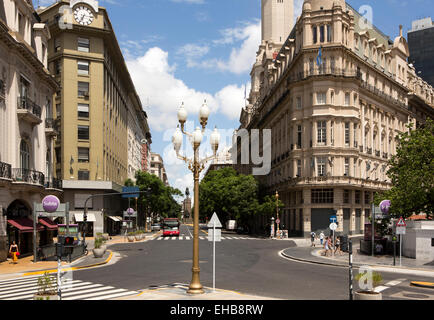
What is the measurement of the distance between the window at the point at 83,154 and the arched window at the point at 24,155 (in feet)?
81.7

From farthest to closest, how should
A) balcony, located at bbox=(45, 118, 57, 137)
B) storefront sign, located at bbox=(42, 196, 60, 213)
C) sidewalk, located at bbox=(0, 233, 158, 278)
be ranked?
balcony, located at bbox=(45, 118, 57, 137), storefront sign, located at bbox=(42, 196, 60, 213), sidewalk, located at bbox=(0, 233, 158, 278)

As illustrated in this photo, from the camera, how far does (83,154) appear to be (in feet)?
205

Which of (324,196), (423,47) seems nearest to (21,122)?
(324,196)

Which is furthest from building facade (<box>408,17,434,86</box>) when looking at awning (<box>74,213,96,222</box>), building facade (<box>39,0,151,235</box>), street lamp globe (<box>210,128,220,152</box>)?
street lamp globe (<box>210,128,220,152</box>)

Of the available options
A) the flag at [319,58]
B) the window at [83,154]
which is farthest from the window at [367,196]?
the window at [83,154]

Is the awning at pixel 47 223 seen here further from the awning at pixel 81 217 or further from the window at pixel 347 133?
the window at pixel 347 133

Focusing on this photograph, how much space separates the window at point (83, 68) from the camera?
6309 cm

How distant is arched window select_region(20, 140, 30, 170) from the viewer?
3614 cm

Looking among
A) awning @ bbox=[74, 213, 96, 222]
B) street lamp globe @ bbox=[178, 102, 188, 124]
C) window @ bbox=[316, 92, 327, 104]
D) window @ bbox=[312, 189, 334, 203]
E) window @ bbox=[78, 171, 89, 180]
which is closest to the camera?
street lamp globe @ bbox=[178, 102, 188, 124]

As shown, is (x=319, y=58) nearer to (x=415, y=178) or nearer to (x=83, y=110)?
(x=415, y=178)

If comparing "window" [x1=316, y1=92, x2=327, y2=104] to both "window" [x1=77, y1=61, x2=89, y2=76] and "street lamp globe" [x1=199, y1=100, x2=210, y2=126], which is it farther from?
"street lamp globe" [x1=199, y1=100, x2=210, y2=126]

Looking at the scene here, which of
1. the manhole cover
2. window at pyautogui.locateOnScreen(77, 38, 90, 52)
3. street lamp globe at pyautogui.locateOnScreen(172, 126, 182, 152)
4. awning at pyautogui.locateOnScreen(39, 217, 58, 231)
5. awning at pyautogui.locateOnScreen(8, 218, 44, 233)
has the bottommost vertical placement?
the manhole cover

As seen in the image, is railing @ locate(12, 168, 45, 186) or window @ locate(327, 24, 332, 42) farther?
window @ locate(327, 24, 332, 42)

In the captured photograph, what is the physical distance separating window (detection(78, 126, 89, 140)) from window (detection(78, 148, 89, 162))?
1.70 m
